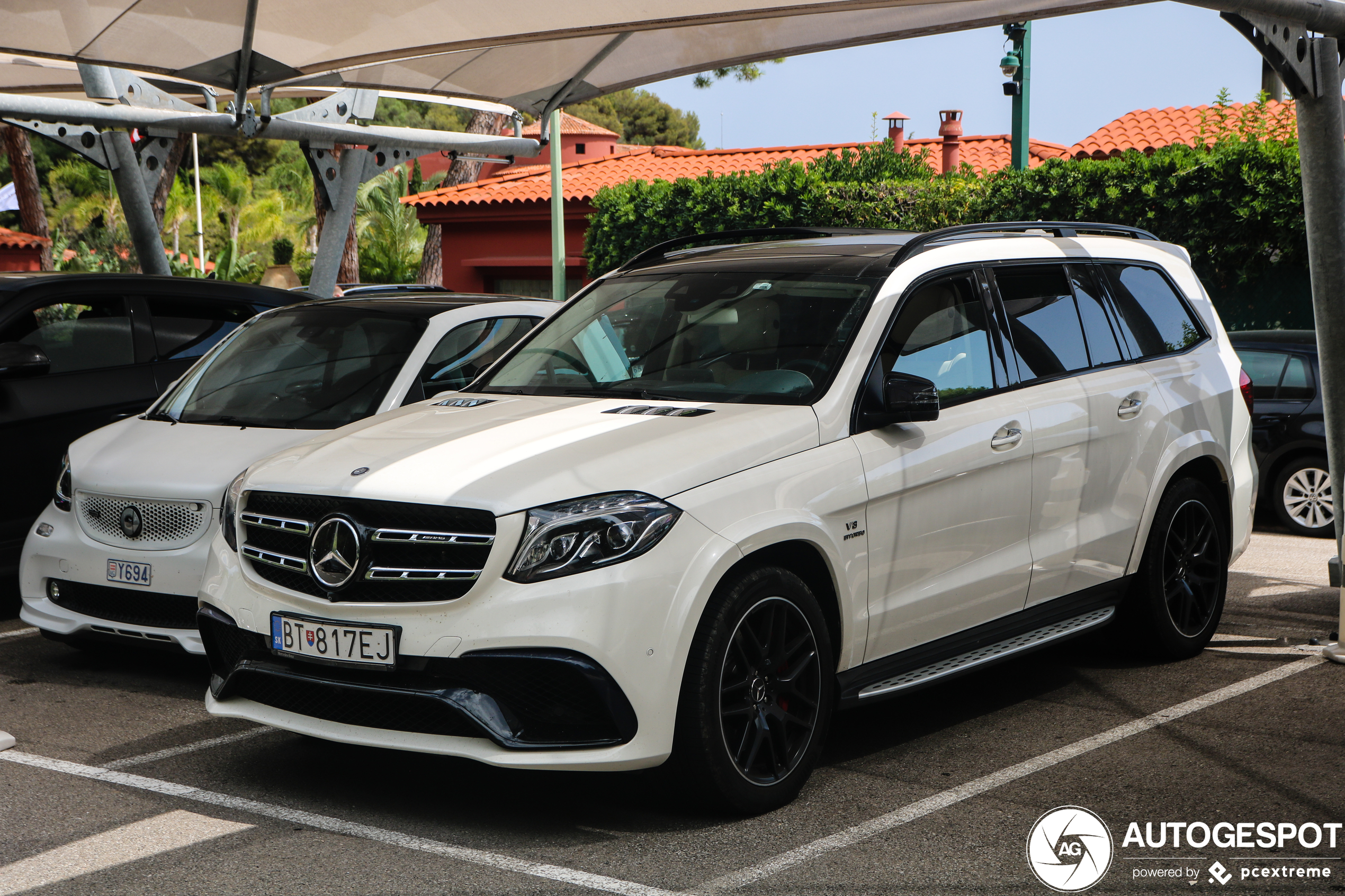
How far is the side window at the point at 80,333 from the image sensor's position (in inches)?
311

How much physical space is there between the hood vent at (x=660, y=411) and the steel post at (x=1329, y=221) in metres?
3.53

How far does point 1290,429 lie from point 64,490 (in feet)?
29.8

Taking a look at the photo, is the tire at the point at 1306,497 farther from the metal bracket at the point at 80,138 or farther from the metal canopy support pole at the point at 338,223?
the metal bracket at the point at 80,138

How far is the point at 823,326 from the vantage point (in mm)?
5129

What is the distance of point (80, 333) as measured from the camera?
8062 mm

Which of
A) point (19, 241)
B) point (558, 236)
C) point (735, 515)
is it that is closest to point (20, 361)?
point (735, 515)

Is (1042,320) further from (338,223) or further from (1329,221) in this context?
(338,223)

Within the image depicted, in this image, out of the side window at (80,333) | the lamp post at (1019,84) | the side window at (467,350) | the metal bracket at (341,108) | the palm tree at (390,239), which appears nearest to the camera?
the side window at (467,350)

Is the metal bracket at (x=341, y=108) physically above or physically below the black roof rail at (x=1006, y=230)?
above

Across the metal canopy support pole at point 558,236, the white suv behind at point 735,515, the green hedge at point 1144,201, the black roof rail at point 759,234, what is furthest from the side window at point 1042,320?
the metal canopy support pole at point 558,236

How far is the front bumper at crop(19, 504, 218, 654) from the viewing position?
6008mm

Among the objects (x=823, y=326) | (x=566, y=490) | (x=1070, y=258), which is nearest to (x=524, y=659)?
(x=566, y=490)

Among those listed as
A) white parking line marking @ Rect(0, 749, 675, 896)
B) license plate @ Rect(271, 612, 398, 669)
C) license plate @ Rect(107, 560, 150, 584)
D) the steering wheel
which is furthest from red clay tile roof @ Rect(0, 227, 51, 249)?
license plate @ Rect(271, 612, 398, 669)

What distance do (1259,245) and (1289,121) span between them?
161cm
